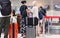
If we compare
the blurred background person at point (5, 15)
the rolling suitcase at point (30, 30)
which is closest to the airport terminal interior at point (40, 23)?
the rolling suitcase at point (30, 30)

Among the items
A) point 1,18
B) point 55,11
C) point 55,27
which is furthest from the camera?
point 55,11

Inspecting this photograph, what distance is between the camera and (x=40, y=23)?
9.33 meters

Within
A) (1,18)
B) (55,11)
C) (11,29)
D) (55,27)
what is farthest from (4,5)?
(55,11)

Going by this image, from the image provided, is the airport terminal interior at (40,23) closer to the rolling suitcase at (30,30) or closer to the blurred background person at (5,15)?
the rolling suitcase at (30,30)

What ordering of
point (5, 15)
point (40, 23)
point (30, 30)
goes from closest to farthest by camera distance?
1. point (5, 15)
2. point (30, 30)
3. point (40, 23)

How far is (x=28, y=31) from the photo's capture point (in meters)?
6.18

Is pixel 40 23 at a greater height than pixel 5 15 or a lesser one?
lesser

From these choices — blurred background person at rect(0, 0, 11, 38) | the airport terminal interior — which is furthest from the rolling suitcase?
blurred background person at rect(0, 0, 11, 38)

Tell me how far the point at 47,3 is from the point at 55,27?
3.59 metres

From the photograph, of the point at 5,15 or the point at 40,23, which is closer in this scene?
the point at 5,15

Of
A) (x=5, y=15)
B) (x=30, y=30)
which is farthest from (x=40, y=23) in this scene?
(x=5, y=15)

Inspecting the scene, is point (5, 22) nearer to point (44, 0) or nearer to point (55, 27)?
point (55, 27)

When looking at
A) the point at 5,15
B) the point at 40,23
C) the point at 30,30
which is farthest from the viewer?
the point at 40,23

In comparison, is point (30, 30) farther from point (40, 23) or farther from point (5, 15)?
point (40, 23)
